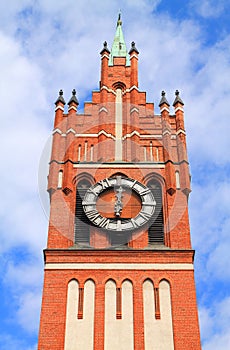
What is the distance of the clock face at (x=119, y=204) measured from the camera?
28.6m

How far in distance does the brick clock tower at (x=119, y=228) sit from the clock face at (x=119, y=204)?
0.04m

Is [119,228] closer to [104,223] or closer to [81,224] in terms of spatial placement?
[104,223]

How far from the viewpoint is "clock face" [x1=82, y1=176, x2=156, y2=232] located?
28.6 meters

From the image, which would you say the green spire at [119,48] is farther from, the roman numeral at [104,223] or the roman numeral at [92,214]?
the roman numeral at [104,223]

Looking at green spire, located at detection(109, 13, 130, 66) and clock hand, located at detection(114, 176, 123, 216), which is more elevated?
green spire, located at detection(109, 13, 130, 66)

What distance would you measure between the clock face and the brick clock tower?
0.14 feet

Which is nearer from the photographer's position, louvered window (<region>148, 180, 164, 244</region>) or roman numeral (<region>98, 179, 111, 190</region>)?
louvered window (<region>148, 180, 164, 244</region>)

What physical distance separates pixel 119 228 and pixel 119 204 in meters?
1.18

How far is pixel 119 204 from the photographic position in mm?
29188

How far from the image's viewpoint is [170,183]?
3012 cm


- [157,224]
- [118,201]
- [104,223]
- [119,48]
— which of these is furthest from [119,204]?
[119,48]

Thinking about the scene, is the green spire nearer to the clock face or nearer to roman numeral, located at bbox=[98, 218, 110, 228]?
the clock face

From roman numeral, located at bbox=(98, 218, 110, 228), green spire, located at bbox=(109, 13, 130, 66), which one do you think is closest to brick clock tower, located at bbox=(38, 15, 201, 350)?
roman numeral, located at bbox=(98, 218, 110, 228)

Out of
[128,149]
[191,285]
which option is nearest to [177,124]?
[128,149]
